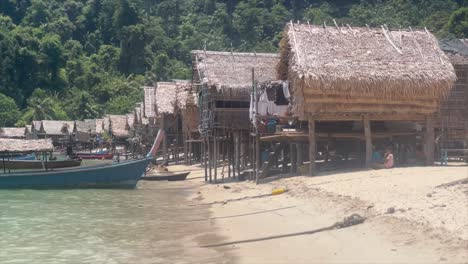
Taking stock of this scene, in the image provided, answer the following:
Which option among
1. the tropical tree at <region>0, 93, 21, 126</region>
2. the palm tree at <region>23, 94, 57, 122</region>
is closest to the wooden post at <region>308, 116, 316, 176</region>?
the palm tree at <region>23, 94, 57, 122</region>

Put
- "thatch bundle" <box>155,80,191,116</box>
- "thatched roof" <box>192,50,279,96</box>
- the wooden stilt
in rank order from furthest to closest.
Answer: "thatch bundle" <box>155,80,191,116</box>
"thatched roof" <box>192,50,279,96</box>
the wooden stilt

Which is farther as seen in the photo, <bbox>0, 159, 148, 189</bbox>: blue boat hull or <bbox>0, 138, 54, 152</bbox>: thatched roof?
<bbox>0, 159, 148, 189</bbox>: blue boat hull

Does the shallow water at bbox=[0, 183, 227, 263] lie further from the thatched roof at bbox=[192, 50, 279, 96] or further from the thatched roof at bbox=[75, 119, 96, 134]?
the thatched roof at bbox=[75, 119, 96, 134]

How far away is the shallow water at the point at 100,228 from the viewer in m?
10.6

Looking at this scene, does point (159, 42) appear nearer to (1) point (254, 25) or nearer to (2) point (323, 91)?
(1) point (254, 25)

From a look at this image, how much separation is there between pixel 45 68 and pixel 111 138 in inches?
958

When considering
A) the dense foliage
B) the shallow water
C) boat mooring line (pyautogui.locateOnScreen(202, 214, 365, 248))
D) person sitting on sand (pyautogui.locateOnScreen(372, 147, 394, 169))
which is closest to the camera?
boat mooring line (pyautogui.locateOnScreen(202, 214, 365, 248))

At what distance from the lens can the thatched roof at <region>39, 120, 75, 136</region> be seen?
52.4 meters

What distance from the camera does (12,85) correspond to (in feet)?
219

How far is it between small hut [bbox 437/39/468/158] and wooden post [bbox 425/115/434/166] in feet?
4.08

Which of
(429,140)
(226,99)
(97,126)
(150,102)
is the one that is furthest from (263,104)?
(97,126)

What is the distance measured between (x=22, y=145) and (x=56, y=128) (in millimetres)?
32184

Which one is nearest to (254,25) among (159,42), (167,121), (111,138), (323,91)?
(159,42)

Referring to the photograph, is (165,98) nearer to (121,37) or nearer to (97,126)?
(97,126)
